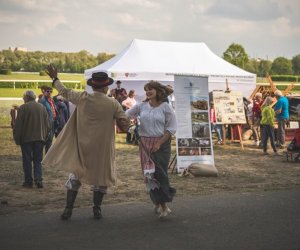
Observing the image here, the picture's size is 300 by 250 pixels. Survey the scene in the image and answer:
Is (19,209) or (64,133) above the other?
(64,133)

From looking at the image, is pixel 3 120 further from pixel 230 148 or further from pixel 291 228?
pixel 291 228

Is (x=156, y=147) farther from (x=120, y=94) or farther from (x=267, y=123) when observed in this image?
(x=120, y=94)

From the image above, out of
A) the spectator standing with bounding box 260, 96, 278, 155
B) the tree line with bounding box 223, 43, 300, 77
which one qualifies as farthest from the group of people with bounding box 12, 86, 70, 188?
the tree line with bounding box 223, 43, 300, 77

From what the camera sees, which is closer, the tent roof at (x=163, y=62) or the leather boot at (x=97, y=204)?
the leather boot at (x=97, y=204)

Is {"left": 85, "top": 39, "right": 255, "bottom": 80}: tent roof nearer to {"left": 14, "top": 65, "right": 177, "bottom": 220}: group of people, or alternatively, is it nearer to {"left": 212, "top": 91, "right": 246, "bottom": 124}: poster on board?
{"left": 212, "top": 91, "right": 246, "bottom": 124}: poster on board

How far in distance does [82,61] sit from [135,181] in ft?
334

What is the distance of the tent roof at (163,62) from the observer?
22.7m

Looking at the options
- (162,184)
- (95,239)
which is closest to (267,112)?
(162,184)

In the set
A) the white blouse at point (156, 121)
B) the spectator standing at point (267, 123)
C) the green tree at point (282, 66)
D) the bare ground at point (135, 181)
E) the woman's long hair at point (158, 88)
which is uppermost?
the green tree at point (282, 66)

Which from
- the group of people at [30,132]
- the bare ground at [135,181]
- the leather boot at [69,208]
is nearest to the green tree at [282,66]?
the bare ground at [135,181]

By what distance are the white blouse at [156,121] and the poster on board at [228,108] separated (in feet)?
31.7

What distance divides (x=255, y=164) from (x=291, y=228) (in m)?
6.91

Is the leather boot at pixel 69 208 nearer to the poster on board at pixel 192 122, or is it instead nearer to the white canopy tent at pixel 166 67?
the poster on board at pixel 192 122

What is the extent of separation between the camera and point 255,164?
1370cm
